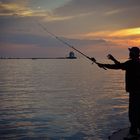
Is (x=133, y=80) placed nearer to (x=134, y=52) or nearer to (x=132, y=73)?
(x=132, y=73)

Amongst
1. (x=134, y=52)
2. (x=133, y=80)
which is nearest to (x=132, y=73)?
(x=133, y=80)

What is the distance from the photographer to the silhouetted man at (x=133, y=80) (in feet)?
36.8

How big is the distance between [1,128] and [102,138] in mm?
5729

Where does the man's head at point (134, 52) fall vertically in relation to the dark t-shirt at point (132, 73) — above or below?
above

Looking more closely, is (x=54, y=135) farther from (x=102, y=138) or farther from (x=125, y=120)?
(x=125, y=120)

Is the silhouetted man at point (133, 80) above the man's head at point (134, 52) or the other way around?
the other way around

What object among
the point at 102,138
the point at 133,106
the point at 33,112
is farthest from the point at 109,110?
the point at 133,106

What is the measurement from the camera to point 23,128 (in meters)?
18.2

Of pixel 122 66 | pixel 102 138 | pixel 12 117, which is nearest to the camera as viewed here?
pixel 122 66

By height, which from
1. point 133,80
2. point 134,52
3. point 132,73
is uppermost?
point 134,52

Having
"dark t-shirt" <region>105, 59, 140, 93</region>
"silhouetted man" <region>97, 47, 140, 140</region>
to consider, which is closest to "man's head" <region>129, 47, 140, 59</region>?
"silhouetted man" <region>97, 47, 140, 140</region>

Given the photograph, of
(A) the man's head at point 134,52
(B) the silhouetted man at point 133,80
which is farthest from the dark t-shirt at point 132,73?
(A) the man's head at point 134,52

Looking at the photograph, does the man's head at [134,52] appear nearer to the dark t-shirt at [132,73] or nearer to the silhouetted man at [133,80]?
the silhouetted man at [133,80]

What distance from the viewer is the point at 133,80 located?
11195 mm
